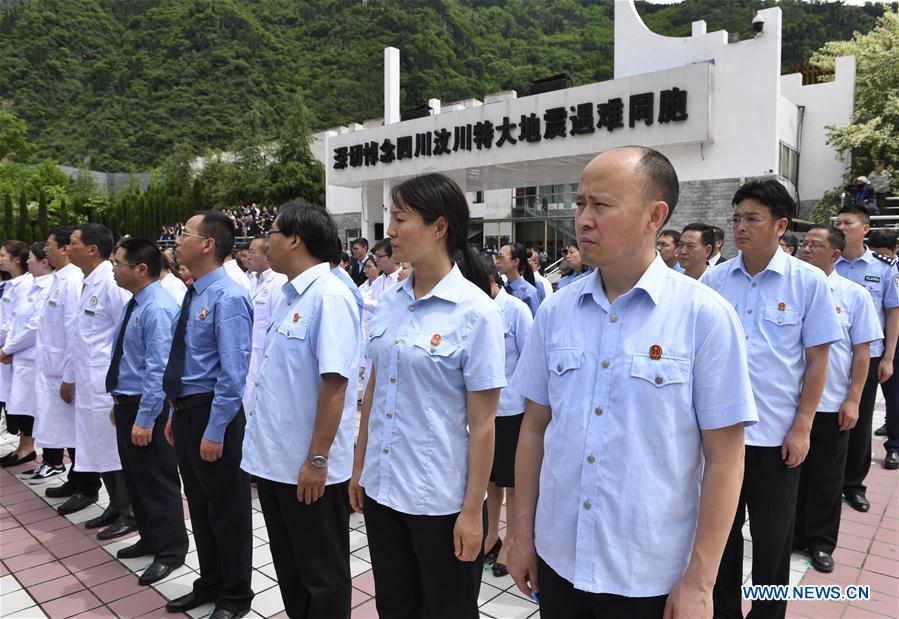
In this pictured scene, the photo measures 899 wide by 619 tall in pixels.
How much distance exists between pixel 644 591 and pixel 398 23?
63.3 meters

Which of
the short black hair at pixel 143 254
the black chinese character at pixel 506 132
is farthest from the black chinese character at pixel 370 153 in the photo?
the short black hair at pixel 143 254

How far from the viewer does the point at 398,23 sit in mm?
58062

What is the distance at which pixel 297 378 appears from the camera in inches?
96.7

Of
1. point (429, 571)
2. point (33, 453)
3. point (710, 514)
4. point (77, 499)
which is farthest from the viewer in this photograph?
point (33, 453)

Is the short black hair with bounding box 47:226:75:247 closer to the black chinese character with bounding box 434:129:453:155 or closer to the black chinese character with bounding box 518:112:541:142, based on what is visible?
the black chinese character with bounding box 518:112:541:142

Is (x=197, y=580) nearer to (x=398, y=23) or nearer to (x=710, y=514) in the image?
(x=710, y=514)

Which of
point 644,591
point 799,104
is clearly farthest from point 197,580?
point 799,104

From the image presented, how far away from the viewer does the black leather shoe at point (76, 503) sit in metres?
4.40

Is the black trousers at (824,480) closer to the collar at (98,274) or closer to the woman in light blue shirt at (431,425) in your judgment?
the woman in light blue shirt at (431,425)

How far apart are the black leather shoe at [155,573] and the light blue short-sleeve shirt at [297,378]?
144 centimetres

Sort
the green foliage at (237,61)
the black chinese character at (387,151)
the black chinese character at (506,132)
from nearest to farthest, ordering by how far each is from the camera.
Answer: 1. the black chinese character at (506,132)
2. the black chinese character at (387,151)
3. the green foliage at (237,61)

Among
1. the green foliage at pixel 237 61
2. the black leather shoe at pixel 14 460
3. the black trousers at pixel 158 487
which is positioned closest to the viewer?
the black trousers at pixel 158 487

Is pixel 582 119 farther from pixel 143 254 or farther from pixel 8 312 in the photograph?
pixel 143 254

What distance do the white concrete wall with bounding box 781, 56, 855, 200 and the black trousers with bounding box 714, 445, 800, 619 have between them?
18.8 m
